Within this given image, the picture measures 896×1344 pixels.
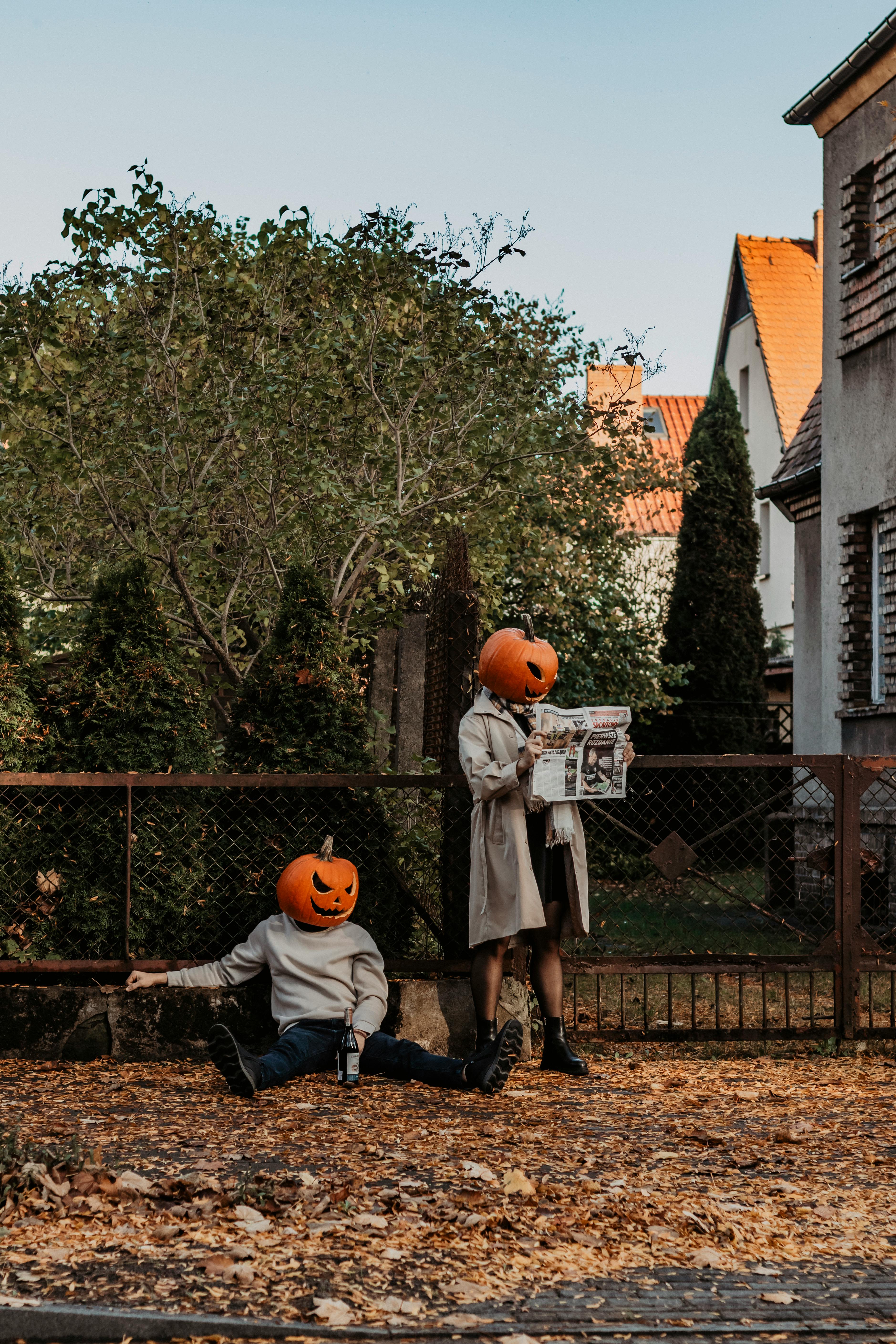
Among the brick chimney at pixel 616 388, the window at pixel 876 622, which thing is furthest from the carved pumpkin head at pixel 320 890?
the window at pixel 876 622

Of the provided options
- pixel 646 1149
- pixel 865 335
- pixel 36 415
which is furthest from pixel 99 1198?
pixel 865 335

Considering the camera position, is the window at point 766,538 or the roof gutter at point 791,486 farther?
the window at point 766,538

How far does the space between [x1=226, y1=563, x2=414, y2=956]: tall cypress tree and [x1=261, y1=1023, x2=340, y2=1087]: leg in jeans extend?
76cm

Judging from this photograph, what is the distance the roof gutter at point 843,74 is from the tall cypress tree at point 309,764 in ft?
27.6

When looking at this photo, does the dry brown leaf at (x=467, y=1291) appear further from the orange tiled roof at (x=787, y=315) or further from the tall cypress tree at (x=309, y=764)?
the orange tiled roof at (x=787, y=315)

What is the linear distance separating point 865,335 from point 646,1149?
9589mm

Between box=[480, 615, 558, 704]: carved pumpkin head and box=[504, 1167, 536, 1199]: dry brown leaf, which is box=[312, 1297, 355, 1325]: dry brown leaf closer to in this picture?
box=[504, 1167, 536, 1199]: dry brown leaf

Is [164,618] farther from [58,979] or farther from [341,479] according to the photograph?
[341,479]

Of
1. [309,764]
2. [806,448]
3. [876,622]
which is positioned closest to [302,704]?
[309,764]

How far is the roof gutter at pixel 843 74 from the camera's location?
12.1m

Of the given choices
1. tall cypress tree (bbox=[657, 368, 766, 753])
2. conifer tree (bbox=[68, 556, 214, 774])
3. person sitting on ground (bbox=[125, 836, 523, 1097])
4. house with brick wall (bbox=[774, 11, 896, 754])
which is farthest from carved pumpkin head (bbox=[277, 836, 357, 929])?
tall cypress tree (bbox=[657, 368, 766, 753])

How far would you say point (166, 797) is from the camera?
22.5ft

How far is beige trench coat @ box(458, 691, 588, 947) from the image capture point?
622 centimetres

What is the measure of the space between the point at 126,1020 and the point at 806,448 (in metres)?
10.8
